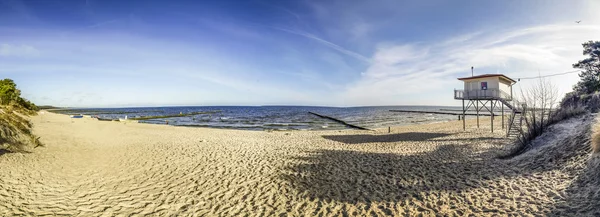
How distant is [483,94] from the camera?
2147cm

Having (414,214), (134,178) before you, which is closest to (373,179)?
(414,214)

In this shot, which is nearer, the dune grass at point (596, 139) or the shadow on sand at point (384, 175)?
the shadow on sand at point (384, 175)

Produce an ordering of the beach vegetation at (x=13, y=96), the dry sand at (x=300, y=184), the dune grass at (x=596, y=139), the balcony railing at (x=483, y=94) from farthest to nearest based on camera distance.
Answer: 1. the beach vegetation at (x=13, y=96)
2. the balcony railing at (x=483, y=94)
3. the dune grass at (x=596, y=139)
4. the dry sand at (x=300, y=184)

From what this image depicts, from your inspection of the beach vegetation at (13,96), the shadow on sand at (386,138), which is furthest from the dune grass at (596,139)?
the beach vegetation at (13,96)

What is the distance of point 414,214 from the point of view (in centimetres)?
614

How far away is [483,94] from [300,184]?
20.9 m

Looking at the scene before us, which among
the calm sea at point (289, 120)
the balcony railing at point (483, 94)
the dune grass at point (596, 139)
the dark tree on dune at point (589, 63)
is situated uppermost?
the dark tree on dune at point (589, 63)

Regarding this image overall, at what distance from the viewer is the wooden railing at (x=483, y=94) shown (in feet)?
68.7

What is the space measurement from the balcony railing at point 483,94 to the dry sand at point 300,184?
1130 cm

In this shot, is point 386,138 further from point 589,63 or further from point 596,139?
point 589,63

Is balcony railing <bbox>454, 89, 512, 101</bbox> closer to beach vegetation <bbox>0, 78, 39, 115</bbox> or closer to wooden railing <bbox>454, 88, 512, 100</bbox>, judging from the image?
wooden railing <bbox>454, 88, 512, 100</bbox>

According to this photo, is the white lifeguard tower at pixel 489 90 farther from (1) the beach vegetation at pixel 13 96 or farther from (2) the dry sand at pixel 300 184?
(1) the beach vegetation at pixel 13 96

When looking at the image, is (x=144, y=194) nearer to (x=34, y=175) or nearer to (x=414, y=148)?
(x=34, y=175)

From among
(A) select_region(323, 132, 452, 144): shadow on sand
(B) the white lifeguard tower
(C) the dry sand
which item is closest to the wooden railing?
(B) the white lifeguard tower
